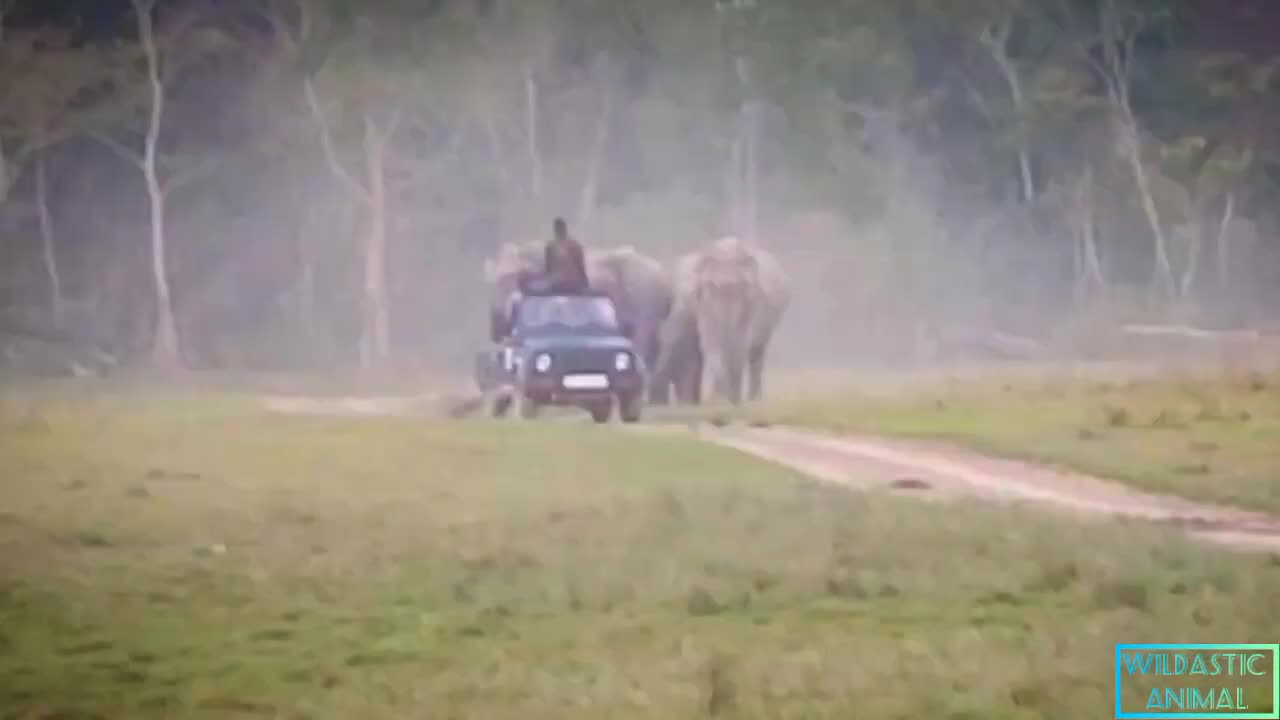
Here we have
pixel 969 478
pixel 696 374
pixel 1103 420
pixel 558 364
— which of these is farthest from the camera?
pixel 696 374

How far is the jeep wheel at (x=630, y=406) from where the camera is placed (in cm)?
407

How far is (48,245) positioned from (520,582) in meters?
1.36

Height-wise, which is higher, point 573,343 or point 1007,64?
point 1007,64

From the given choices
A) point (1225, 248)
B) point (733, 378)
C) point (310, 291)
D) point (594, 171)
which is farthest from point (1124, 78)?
point (310, 291)

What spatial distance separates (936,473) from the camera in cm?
393

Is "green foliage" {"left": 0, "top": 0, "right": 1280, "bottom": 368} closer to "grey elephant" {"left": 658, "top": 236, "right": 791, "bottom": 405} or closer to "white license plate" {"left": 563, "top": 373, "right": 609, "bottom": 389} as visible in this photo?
"grey elephant" {"left": 658, "top": 236, "right": 791, "bottom": 405}

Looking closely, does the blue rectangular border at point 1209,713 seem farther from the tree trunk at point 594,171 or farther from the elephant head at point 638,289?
the tree trunk at point 594,171

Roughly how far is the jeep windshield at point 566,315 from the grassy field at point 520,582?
30 cm

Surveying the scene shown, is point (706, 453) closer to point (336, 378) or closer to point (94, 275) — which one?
point (336, 378)

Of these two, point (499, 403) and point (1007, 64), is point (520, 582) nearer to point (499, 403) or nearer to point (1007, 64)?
point (499, 403)

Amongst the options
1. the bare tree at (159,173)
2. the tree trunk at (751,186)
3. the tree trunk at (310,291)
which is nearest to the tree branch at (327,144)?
the tree trunk at (310,291)

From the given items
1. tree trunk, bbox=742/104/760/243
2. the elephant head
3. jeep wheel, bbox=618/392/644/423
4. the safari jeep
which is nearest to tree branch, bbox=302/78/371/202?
the safari jeep

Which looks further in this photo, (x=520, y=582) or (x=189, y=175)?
(x=189, y=175)

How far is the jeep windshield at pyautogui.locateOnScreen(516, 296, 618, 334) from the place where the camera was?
4.11 meters
